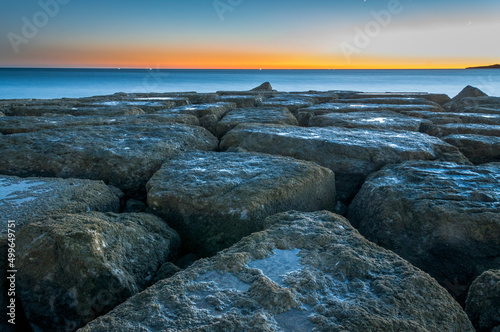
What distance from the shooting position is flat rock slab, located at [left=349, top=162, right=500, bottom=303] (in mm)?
1226

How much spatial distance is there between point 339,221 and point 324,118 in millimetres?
1868

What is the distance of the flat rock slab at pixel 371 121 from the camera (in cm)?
275

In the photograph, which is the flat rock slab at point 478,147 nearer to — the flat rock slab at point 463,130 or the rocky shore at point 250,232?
the rocky shore at point 250,232

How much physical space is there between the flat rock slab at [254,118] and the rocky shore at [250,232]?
460 mm

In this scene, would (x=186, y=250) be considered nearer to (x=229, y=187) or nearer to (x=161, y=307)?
(x=229, y=187)

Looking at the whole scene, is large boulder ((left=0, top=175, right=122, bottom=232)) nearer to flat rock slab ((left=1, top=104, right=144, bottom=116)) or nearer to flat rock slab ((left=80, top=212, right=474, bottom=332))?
flat rock slab ((left=80, top=212, right=474, bottom=332))

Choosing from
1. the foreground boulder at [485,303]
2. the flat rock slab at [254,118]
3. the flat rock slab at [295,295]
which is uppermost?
the flat rock slab at [254,118]

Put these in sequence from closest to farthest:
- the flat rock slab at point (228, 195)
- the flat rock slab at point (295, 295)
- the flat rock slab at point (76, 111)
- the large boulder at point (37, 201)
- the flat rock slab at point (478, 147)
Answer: the flat rock slab at point (295, 295) < the large boulder at point (37, 201) < the flat rock slab at point (228, 195) < the flat rock slab at point (478, 147) < the flat rock slab at point (76, 111)

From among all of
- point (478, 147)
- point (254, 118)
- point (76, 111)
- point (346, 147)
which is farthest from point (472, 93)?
point (76, 111)

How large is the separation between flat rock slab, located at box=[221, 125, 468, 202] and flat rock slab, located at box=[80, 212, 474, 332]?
0.93 m

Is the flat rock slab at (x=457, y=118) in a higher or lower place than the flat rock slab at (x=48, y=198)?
higher

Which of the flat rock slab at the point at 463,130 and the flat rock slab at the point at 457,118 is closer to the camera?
the flat rock slab at the point at 463,130

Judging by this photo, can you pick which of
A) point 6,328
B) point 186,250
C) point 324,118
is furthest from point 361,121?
point 6,328

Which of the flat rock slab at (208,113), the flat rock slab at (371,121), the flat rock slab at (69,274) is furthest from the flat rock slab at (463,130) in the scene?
the flat rock slab at (69,274)
